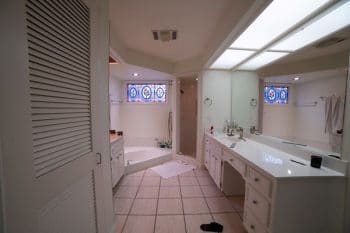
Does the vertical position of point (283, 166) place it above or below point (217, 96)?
below

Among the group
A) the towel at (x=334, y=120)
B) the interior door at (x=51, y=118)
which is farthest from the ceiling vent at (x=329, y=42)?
the interior door at (x=51, y=118)

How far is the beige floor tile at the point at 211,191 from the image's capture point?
255cm

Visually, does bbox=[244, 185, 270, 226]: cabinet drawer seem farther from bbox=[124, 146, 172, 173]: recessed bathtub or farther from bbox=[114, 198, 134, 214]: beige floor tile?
bbox=[124, 146, 172, 173]: recessed bathtub

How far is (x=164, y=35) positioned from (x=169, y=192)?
8.07 feet

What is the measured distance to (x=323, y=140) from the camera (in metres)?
1.49

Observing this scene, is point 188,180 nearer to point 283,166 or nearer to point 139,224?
point 139,224

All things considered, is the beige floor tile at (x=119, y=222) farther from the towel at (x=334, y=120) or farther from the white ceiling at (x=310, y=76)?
the white ceiling at (x=310, y=76)

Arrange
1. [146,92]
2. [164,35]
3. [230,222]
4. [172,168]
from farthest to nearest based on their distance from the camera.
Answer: [146,92]
[172,168]
[164,35]
[230,222]

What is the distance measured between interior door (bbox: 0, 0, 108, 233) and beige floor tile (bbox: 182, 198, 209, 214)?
125cm

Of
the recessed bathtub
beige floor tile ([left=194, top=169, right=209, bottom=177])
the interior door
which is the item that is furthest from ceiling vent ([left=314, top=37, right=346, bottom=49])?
the recessed bathtub

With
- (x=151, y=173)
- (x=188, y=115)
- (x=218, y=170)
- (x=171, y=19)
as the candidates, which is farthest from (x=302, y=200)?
(x=188, y=115)

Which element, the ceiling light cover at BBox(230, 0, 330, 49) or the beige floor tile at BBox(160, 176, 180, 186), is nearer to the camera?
the ceiling light cover at BBox(230, 0, 330, 49)

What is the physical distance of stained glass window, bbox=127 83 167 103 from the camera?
15.5ft

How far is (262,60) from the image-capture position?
8.02 ft
